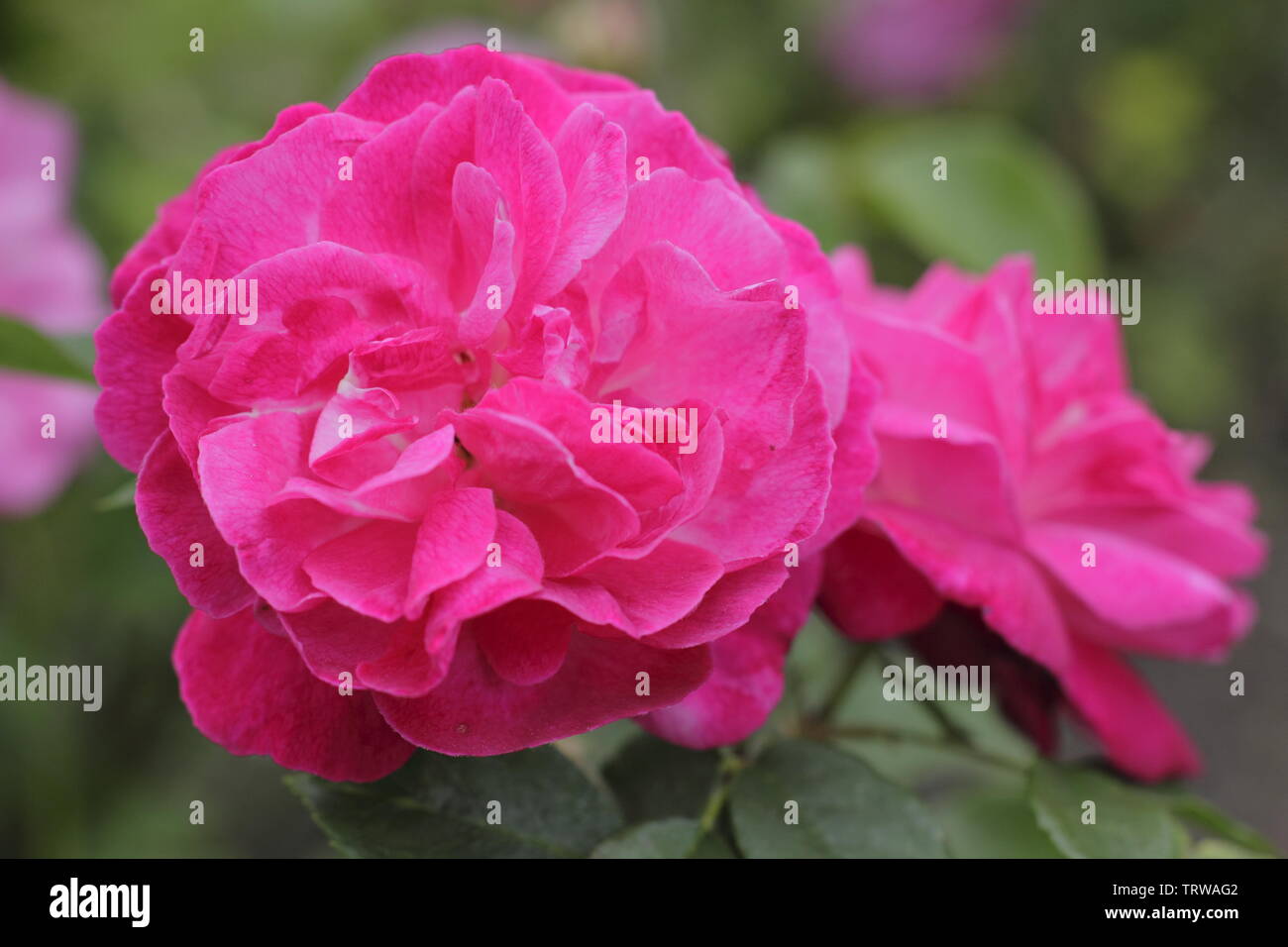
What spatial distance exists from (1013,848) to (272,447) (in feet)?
1.64

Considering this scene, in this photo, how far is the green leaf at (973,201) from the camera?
87 cm

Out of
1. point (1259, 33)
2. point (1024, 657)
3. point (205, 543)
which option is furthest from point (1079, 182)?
point (205, 543)

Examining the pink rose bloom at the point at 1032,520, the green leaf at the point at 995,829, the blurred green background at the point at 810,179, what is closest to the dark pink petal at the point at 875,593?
the pink rose bloom at the point at 1032,520

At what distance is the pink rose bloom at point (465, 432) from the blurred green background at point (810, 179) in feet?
1.44

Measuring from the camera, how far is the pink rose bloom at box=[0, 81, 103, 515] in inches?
31.8

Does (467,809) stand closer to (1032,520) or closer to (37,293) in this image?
(1032,520)

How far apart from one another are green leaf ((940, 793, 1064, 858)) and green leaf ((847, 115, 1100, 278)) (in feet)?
1.24

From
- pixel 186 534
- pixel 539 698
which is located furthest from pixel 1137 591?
pixel 186 534

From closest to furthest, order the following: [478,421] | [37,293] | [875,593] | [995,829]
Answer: [478,421] → [875,593] → [995,829] → [37,293]

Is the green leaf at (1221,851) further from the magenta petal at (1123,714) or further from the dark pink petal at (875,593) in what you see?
the dark pink petal at (875,593)

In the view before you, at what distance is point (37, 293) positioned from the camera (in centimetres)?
82

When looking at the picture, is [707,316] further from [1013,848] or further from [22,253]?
[22,253]

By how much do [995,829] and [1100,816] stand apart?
206mm

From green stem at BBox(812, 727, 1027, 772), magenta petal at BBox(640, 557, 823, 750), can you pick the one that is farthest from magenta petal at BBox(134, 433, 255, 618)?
green stem at BBox(812, 727, 1027, 772)
